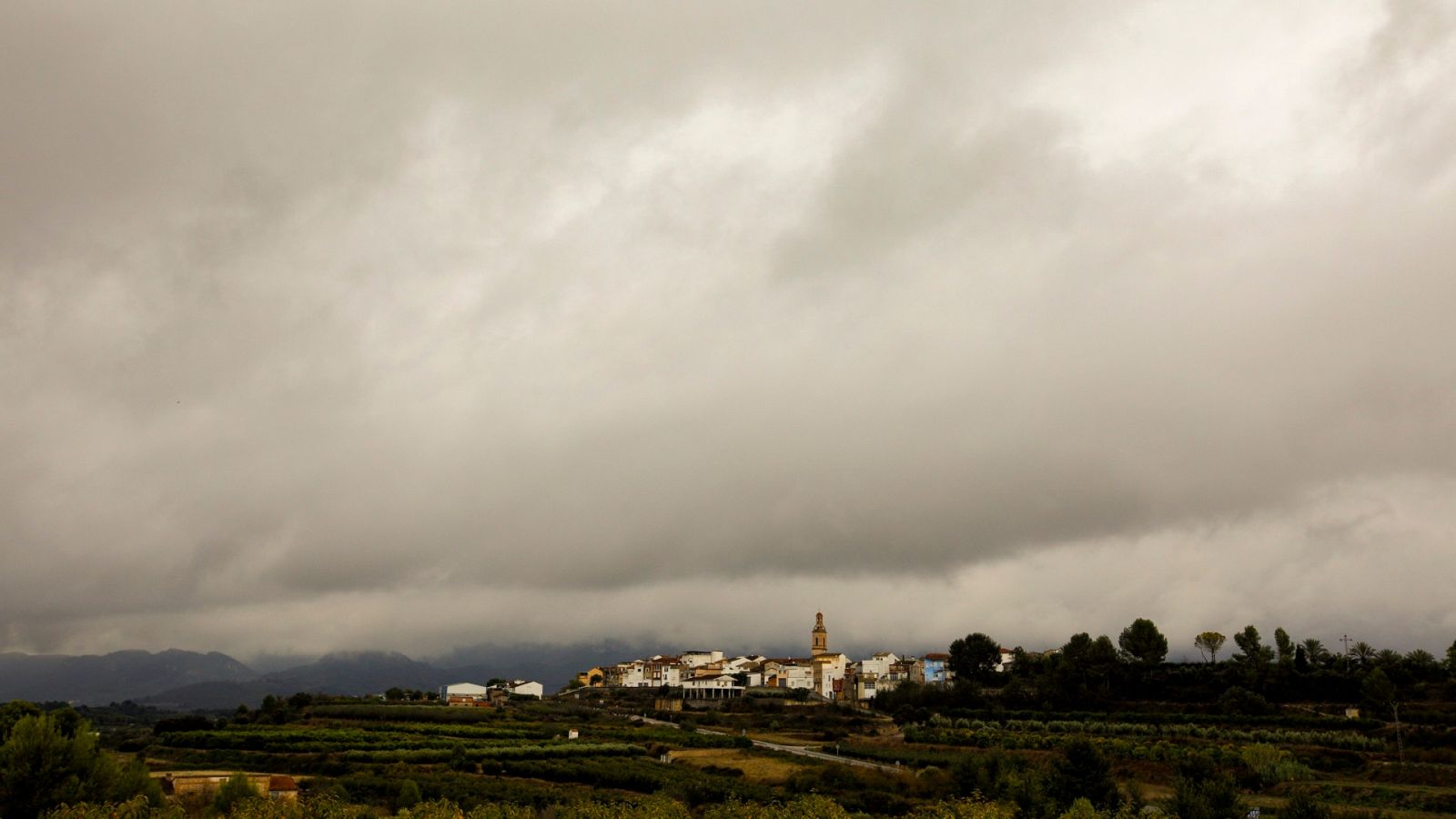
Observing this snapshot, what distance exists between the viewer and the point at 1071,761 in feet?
119

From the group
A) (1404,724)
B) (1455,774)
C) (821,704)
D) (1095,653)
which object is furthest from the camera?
(821,704)

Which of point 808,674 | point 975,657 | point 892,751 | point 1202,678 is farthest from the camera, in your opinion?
point 808,674

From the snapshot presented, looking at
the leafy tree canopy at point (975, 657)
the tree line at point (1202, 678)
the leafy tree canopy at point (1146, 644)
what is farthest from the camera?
the leafy tree canopy at point (975, 657)

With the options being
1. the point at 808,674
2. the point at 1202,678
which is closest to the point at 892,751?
the point at 1202,678

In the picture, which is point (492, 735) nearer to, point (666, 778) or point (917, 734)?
point (666, 778)

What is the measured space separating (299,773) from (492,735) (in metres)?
19.6

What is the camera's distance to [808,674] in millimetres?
132750

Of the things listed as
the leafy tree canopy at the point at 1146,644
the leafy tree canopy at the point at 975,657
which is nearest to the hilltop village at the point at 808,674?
the leafy tree canopy at the point at 975,657

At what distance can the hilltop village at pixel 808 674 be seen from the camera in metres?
121

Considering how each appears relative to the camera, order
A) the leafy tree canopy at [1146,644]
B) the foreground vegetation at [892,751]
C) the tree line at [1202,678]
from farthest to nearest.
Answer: the leafy tree canopy at [1146,644] → the tree line at [1202,678] → the foreground vegetation at [892,751]

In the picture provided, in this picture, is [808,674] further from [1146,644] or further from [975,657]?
[1146,644]

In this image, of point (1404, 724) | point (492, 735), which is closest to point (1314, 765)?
→ point (1404, 724)

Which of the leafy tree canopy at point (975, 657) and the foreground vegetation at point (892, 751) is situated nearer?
the foreground vegetation at point (892, 751)

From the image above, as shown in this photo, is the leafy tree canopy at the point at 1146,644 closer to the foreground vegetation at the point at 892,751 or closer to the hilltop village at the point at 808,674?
the foreground vegetation at the point at 892,751
